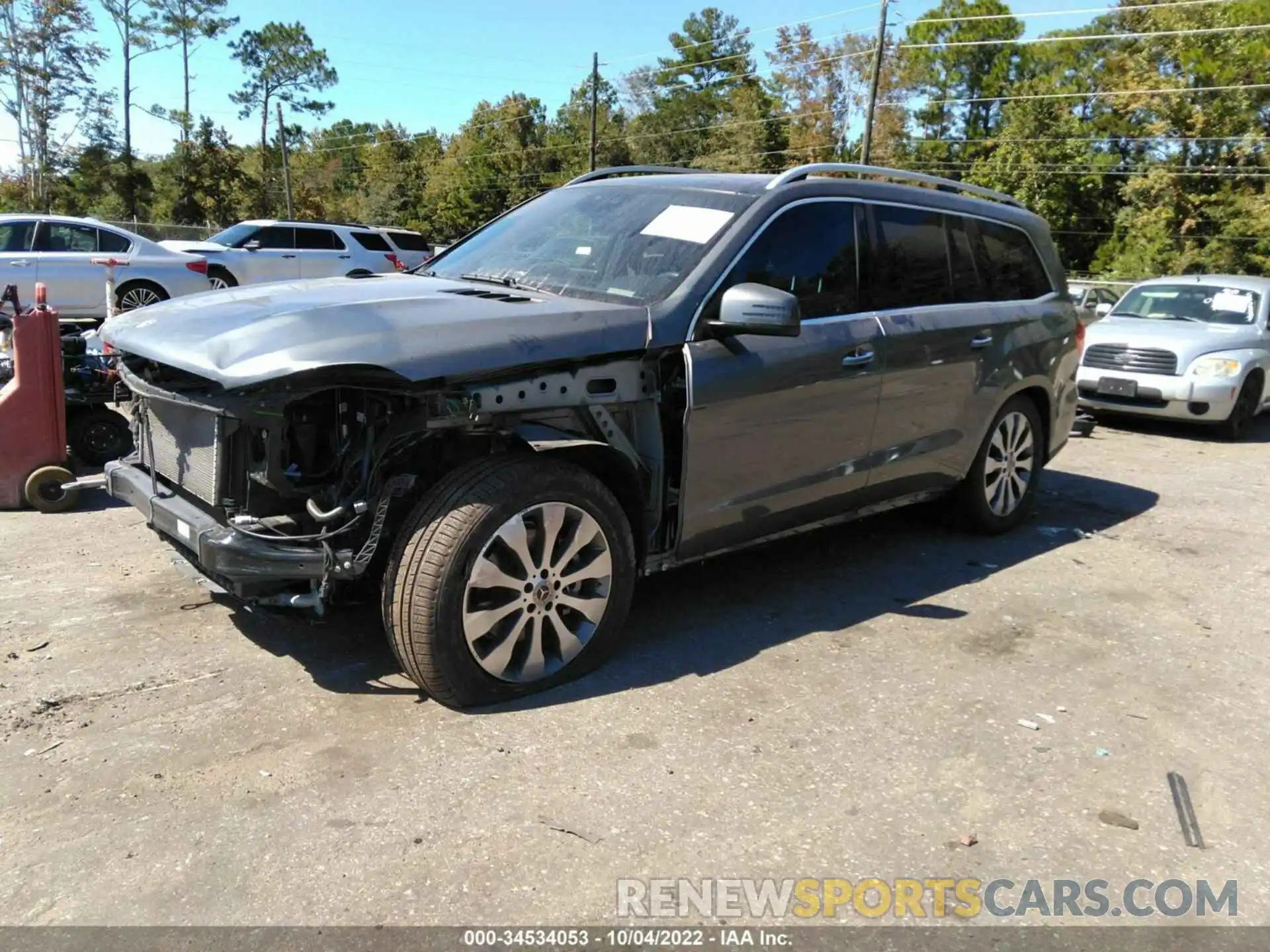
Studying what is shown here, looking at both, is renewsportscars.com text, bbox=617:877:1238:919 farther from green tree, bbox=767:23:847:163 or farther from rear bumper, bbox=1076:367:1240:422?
green tree, bbox=767:23:847:163

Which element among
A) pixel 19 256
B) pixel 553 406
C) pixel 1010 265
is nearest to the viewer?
pixel 553 406

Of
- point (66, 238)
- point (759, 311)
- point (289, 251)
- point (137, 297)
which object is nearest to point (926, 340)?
point (759, 311)

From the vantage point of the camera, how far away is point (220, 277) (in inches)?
610

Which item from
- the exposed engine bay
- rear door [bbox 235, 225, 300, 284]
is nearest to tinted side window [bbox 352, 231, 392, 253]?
rear door [bbox 235, 225, 300, 284]

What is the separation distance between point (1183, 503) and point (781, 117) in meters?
50.9

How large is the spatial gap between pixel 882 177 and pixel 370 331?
2.89m

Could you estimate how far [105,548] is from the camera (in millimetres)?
5051

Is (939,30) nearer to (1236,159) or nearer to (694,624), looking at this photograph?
(1236,159)

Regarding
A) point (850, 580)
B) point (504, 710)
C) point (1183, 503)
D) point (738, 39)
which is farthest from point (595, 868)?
point (738, 39)

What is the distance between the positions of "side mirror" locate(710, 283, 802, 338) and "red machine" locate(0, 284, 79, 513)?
13.6 feet

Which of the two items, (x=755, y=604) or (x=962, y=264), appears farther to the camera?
(x=962, y=264)

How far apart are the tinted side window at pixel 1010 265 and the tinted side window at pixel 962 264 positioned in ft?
0.45

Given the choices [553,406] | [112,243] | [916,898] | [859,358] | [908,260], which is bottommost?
[916,898]

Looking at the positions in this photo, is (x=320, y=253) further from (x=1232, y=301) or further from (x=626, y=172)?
(x=1232, y=301)
